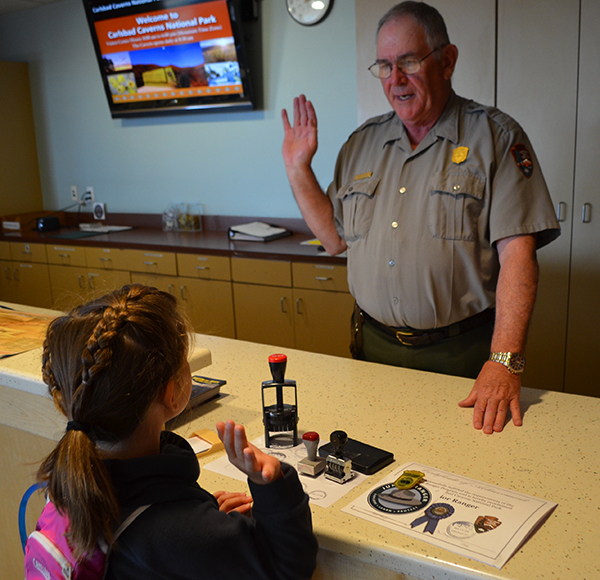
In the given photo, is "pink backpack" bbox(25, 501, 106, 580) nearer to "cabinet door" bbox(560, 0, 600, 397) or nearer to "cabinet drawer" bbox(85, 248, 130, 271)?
"cabinet door" bbox(560, 0, 600, 397)

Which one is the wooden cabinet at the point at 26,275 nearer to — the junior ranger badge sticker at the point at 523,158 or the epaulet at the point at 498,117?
the epaulet at the point at 498,117

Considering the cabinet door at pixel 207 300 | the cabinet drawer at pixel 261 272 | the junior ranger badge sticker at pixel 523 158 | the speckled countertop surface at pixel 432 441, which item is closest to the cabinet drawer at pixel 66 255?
the cabinet door at pixel 207 300

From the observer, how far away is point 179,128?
432 centimetres

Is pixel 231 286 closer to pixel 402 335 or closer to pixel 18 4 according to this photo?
pixel 402 335

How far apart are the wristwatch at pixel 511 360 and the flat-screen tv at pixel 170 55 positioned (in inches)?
111

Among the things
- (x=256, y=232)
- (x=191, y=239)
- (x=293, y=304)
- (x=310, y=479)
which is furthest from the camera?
(x=191, y=239)

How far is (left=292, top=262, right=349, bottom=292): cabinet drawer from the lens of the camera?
3189mm

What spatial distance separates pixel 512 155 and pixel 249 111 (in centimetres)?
257

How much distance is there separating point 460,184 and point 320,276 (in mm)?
1558

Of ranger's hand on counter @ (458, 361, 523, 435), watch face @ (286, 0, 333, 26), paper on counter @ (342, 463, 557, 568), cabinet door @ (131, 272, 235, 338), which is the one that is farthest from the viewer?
cabinet door @ (131, 272, 235, 338)

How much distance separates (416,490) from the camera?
106 centimetres

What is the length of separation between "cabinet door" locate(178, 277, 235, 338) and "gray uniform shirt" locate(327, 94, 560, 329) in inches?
71.6

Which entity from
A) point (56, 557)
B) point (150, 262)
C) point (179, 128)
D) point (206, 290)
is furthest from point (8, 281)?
point (56, 557)

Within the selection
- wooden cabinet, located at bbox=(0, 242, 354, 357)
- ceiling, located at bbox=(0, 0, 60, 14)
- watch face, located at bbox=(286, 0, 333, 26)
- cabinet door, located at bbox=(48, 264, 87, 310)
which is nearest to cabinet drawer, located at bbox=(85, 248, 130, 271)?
wooden cabinet, located at bbox=(0, 242, 354, 357)
